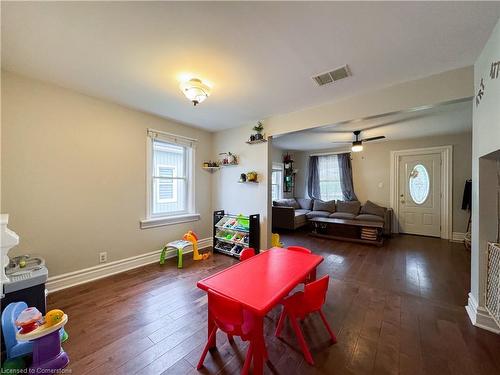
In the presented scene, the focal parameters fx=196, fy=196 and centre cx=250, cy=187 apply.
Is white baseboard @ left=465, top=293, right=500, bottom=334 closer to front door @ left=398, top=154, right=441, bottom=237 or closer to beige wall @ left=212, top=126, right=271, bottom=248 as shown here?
beige wall @ left=212, top=126, right=271, bottom=248

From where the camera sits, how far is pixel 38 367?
130 centimetres

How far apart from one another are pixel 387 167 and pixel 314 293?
5.36 meters

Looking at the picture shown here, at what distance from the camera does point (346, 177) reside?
597 cm

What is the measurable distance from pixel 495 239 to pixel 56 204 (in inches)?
182

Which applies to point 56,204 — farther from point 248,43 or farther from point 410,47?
point 410,47

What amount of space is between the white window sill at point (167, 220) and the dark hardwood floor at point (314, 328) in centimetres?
71

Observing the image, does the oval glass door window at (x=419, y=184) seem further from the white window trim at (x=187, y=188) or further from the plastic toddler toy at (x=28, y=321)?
the plastic toddler toy at (x=28, y=321)

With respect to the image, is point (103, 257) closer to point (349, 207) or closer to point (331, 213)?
point (331, 213)

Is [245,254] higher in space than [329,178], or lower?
lower

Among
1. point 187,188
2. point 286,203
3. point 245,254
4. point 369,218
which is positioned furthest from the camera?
point 286,203

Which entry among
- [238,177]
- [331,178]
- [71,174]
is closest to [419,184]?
[331,178]

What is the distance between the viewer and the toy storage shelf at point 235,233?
345 centimetres

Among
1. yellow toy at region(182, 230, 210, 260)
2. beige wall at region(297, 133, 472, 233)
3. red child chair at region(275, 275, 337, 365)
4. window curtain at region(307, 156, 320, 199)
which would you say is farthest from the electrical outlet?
beige wall at region(297, 133, 472, 233)

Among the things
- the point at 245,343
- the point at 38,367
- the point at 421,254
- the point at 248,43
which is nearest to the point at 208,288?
the point at 245,343
